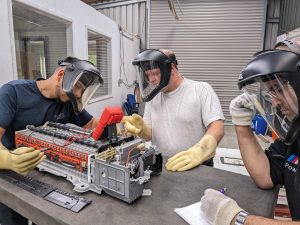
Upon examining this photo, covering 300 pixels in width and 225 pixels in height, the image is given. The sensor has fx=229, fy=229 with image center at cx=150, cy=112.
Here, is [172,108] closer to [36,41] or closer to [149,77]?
[149,77]

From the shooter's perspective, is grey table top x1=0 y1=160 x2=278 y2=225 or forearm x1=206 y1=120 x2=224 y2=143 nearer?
grey table top x1=0 y1=160 x2=278 y2=225

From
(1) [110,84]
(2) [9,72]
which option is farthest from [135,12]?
(2) [9,72]

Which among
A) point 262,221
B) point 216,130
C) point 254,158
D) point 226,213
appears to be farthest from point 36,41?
point 262,221

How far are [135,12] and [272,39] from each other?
401 centimetres

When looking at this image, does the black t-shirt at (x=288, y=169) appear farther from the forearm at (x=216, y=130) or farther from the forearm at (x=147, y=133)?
the forearm at (x=147, y=133)

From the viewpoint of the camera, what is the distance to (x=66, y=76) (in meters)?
1.56

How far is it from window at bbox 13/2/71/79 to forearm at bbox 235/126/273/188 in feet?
7.99

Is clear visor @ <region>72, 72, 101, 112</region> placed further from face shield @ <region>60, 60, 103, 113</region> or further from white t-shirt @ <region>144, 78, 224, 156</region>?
white t-shirt @ <region>144, 78, 224, 156</region>

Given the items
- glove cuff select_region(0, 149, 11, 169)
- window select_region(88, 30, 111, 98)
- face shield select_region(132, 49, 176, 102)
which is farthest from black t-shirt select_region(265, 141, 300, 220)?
window select_region(88, 30, 111, 98)

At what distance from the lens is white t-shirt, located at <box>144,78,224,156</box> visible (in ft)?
6.15

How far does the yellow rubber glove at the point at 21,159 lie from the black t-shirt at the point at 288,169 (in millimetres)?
1272

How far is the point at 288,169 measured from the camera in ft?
3.82

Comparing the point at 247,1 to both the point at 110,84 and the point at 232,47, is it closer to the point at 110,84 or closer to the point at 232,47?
the point at 232,47

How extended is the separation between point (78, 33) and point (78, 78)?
2.55 metres
